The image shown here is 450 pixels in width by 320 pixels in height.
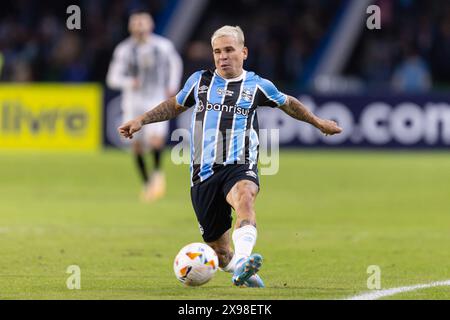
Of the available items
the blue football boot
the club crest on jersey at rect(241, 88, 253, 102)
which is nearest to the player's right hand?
the club crest on jersey at rect(241, 88, 253, 102)

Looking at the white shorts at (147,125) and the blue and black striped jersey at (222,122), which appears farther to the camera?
the white shorts at (147,125)

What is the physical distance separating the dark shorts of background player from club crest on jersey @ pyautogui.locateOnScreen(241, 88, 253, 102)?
0.47 m

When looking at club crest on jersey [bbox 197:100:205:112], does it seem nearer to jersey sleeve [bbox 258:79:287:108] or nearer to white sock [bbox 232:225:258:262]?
jersey sleeve [bbox 258:79:287:108]

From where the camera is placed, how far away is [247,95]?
8273 millimetres

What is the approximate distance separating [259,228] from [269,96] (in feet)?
13.6

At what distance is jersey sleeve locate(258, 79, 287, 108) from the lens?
8344mm

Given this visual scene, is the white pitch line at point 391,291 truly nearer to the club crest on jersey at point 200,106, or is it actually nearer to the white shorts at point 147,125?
the club crest on jersey at point 200,106

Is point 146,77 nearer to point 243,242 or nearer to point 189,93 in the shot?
point 189,93

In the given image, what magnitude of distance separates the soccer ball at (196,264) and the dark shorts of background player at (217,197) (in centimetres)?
46

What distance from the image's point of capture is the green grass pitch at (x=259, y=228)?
8.21 m

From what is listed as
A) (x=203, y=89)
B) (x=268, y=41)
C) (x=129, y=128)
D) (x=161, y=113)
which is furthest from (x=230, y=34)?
(x=268, y=41)

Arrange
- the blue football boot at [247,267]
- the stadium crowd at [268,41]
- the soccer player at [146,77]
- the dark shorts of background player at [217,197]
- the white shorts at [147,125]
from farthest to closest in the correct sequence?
the stadium crowd at [268,41] → the white shorts at [147,125] → the soccer player at [146,77] → the dark shorts of background player at [217,197] → the blue football boot at [247,267]

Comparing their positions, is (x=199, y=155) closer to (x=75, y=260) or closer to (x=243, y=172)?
(x=243, y=172)

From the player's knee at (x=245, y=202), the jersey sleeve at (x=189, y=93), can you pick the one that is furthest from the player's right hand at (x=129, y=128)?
the player's knee at (x=245, y=202)
